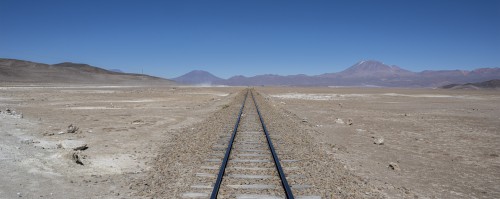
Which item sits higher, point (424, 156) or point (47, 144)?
point (47, 144)

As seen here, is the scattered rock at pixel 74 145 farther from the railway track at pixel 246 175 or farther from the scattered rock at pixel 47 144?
the railway track at pixel 246 175

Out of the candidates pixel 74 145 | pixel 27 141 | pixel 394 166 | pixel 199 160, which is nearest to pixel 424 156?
pixel 394 166

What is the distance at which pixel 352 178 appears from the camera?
803cm

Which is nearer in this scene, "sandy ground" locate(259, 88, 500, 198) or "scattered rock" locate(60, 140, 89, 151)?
"sandy ground" locate(259, 88, 500, 198)

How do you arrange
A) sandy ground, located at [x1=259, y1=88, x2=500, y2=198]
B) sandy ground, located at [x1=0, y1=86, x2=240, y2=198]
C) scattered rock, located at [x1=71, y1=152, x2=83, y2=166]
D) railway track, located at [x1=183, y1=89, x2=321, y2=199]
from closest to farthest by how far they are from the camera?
railway track, located at [x1=183, y1=89, x2=321, y2=199] < sandy ground, located at [x1=0, y1=86, x2=240, y2=198] < sandy ground, located at [x1=259, y1=88, x2=500, y2=198] < scattered rock, located at [x1=71, y1=152, x2=83, y2=166]

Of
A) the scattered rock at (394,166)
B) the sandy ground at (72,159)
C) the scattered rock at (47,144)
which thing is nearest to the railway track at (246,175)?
the sandy ground at (72,159)

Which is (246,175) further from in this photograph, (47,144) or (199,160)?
(47,144)

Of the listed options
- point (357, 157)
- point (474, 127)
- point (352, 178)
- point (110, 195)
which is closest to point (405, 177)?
point (352, 178)

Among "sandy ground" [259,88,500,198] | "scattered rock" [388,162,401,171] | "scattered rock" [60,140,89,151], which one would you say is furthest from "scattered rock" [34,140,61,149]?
"scattered rock" [388,162,401,171]

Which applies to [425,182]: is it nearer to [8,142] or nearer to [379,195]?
[379,195]

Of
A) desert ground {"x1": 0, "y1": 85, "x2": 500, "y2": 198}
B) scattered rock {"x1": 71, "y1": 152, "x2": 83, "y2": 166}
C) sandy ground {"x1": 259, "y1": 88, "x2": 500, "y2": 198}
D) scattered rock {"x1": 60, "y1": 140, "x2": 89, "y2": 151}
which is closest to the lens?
desert ground {"x1": 0, "y1": 85, "x2": 500, "y2": 198}

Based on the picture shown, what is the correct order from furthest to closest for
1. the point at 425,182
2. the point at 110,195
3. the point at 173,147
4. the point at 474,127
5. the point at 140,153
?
the point at 474,127 < the point at 173,147 < the point at 140,153 < the point at 425,182 < the point at 110,195

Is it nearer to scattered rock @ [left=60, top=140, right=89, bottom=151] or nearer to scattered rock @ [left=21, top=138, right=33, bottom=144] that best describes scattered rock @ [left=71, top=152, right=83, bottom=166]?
scattered rock @ [left=60, top=140, right=89, bottom=151]

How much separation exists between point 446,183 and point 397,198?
1.86m
